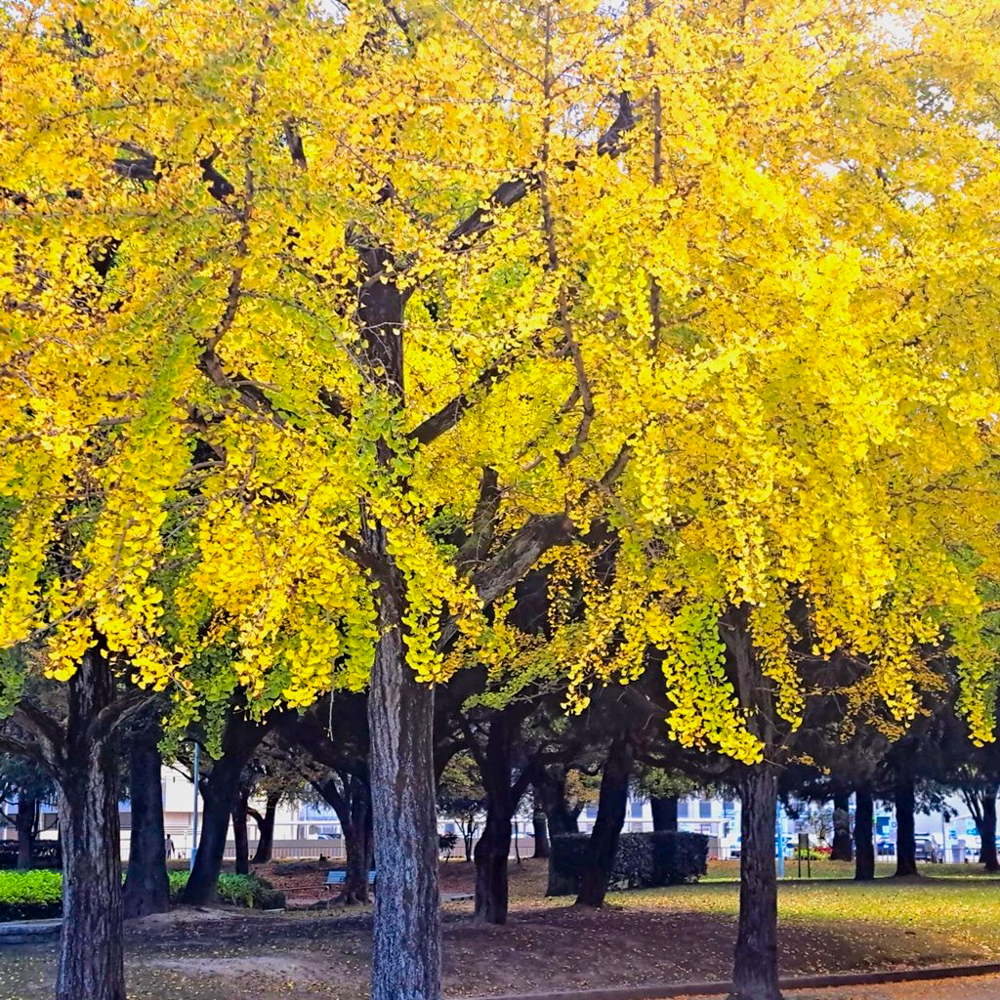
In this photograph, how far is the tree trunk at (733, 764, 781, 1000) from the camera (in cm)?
1433

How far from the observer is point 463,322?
27.5 feet

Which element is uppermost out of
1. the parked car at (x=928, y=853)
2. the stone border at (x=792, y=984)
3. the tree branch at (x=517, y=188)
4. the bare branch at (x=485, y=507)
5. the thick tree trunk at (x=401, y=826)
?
the tree branch at (x=517, y=188)

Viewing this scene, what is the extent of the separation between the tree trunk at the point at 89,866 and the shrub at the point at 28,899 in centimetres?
932

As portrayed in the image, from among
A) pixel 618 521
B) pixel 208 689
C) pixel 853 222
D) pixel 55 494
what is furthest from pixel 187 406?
pixel 853 222

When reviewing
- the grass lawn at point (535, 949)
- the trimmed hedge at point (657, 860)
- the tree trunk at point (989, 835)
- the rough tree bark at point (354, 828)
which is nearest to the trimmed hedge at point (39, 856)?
the rough tree bark at point (354, 828)

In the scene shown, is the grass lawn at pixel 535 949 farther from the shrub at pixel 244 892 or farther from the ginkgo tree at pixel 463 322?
the ginkgo tree at pixel 463 322

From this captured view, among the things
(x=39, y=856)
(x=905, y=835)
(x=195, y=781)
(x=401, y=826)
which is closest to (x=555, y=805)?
(x=195, y=781)

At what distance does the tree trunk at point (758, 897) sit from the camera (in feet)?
47.0

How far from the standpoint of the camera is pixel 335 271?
316 inches

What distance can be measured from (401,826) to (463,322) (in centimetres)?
408

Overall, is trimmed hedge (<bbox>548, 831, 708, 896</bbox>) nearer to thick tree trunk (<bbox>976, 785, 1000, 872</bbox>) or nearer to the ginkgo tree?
thick tree trunk (<bbox>976, 785, 1000, 872</bbox>)

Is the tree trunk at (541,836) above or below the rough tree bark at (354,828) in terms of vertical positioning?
below

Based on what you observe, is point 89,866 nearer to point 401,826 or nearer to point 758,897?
point 401,826

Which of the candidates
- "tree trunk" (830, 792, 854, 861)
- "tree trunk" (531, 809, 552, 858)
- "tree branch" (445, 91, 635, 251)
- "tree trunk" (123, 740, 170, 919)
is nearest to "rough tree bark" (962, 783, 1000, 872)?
"tree trunk" (830, 792, 854, 861)
